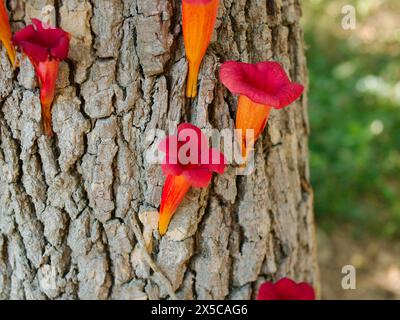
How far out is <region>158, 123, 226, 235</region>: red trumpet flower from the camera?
3.77ft

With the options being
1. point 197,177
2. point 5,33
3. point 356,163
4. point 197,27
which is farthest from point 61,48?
point 356,163

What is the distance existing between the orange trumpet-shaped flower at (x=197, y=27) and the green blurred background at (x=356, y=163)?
1541 mm

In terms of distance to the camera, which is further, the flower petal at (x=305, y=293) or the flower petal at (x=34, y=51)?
the flower petal at (x=305, y=293)

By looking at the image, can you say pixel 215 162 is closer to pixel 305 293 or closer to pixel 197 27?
pixel 197 27

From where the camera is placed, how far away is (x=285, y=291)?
4.62 ft

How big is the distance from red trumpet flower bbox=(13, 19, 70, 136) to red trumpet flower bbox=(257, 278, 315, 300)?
0.74 m

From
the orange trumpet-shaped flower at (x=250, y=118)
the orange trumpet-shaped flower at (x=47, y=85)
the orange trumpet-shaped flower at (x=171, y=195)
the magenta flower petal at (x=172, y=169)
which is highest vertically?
the orange trumpet-shaped flower at (x=47, y=85)

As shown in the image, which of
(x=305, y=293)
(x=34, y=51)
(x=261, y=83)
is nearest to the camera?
(x=34, y=51)

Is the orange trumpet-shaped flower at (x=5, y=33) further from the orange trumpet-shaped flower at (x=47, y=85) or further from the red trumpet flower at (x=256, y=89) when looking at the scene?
the red trumpet flower at (x=256, y=89)

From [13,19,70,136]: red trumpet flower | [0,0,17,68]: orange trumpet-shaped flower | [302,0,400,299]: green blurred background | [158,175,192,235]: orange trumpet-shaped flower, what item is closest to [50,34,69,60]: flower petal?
[13,19,70,136]: red trumpet flower

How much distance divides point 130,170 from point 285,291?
521 millimetres

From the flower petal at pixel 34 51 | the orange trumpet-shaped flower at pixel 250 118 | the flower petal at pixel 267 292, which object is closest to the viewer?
Result: the flower petal at pixel 34 51

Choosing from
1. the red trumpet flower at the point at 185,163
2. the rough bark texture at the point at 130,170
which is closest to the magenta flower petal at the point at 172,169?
the red trumpet flower at the point at 185,163

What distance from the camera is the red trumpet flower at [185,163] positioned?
45.2 inches
